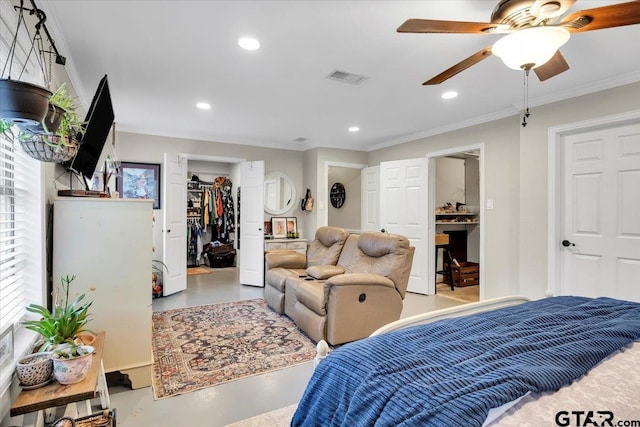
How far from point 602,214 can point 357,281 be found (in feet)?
8.28

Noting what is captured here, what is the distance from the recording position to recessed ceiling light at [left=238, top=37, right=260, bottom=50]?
7.64 feet

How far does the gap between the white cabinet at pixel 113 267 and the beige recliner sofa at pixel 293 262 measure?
158cm

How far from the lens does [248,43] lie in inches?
93.7

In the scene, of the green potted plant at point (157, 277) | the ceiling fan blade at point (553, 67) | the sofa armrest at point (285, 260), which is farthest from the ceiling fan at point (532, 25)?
the green potted plant at point (157, 277)

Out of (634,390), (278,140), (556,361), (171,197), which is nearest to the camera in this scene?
(634,390)

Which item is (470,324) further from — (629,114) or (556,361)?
(629,114)

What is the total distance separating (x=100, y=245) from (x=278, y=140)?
3972 millimetres

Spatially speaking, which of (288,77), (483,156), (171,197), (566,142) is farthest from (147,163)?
(566,142)

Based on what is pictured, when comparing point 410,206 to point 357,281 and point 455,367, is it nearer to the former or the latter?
point 357,281

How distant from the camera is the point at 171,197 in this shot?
Result: 15.7 ft

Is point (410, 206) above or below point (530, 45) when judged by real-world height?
below

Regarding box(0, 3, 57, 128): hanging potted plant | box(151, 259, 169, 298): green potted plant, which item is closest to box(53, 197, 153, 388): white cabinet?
box(0, 3, 57, 128): hanging potted plant

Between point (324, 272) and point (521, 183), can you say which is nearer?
point (324, 272)

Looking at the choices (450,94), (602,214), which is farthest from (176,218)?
(602,214)
